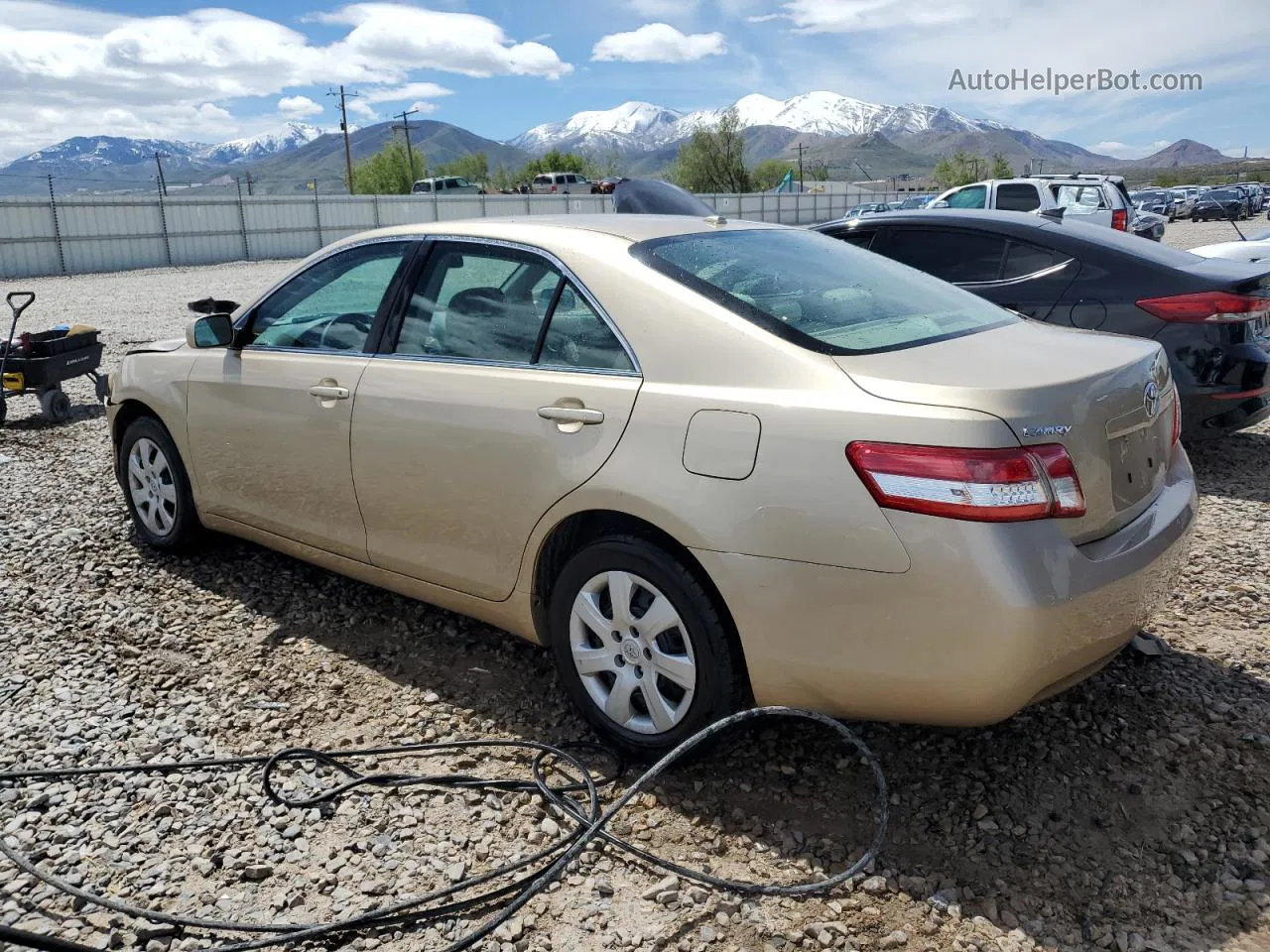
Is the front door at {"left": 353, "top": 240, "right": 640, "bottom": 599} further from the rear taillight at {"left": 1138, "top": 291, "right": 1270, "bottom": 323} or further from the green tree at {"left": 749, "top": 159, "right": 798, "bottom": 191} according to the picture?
the green tree at {"left": 749, "top": 159, "right": 798, "bottom": 191}

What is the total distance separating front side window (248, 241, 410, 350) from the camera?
385cm

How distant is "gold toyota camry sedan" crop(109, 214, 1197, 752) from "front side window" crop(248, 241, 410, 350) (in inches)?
0.6

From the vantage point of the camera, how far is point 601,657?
3088 millimetres

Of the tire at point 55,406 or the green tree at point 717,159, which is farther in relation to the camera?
the green tree at point 717,159

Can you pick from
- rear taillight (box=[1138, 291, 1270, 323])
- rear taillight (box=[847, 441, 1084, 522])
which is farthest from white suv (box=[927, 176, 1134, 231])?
rear taillight (box=[847, 441, 1084, 522])

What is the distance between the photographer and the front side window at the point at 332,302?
3.85 m

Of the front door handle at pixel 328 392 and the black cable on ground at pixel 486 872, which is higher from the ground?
the front door handle at pixel 328 392

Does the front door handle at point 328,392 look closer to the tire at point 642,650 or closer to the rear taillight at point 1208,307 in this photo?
the tire at point 642,650

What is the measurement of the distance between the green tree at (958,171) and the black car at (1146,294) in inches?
Answer: 4018

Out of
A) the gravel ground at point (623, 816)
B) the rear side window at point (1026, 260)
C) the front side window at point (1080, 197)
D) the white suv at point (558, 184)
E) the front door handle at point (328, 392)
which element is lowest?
the gravel ground at point (623, 816)

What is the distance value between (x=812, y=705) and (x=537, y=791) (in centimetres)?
88

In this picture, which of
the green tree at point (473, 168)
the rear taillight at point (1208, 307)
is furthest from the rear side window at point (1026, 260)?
the green tree at point (473, 168)

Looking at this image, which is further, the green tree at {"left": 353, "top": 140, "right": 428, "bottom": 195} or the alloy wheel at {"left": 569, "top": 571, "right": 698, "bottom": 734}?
the green tree at {"left": 353, "top": 140, "right": 428, "bottom": 195}

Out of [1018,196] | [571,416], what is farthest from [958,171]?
[571,416]
